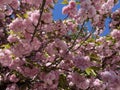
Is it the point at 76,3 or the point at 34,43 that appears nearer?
the point at 34,43

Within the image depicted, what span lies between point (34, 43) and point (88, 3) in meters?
1.23

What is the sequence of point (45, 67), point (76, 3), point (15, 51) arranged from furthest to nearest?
point (76, 3) → point (45, 67) → point (15, 51)

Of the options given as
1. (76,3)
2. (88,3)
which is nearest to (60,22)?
(76,3)

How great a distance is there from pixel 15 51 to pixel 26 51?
0.21 metres

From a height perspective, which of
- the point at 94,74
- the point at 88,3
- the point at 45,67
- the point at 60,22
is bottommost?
the point at 94,74

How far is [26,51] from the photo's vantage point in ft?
21.9

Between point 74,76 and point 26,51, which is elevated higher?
point 26,51

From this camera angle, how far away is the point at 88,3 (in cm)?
674

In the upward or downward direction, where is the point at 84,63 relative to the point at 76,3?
downward

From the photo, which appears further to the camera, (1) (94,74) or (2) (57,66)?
(2) (57,66)

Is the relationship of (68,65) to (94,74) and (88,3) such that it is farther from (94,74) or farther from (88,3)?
(88,3)

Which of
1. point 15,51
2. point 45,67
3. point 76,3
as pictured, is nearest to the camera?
point 15,51

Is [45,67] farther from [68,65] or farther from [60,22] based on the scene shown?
[60,22]

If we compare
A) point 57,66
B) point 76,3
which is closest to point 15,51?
point 57,66
